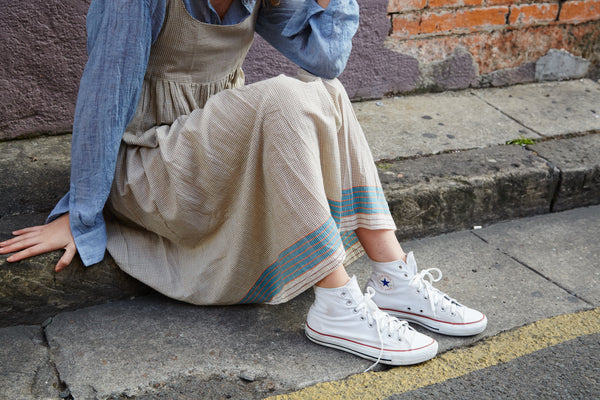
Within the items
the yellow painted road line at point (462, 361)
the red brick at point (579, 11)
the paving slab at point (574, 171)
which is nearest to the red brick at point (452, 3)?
the red brick at point (579, 11)

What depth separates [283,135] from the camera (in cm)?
180

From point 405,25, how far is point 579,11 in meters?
1.15

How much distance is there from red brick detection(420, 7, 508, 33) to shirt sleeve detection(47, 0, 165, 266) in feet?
6.45

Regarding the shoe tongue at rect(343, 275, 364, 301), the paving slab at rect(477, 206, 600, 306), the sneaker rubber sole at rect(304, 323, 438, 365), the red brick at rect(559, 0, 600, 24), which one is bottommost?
the paving slab at rect(477, 206, 600, 306)

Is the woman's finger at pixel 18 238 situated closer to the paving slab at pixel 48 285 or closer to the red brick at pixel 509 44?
the paving slab at pixel 48 285

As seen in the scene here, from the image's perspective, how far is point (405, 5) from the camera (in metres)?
3.39

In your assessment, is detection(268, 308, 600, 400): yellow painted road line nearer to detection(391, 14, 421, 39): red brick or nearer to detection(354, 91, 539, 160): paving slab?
detection(354, 91, 539, 160): paving slab

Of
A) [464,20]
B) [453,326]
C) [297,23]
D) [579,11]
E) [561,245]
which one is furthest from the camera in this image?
[579,11]

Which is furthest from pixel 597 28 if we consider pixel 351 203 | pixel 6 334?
pixel 6 334

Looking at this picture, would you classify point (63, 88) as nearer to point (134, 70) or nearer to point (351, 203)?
point (134, 70)

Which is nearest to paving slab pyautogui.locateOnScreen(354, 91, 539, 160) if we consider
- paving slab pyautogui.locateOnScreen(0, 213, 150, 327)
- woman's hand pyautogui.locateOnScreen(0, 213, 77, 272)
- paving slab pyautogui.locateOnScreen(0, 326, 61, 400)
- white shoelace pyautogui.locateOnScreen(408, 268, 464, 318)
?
white shoelace pyautogui.locateOnScreen(408, 268, 464, 318)

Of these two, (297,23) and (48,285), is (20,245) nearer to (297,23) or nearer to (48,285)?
(48,285)

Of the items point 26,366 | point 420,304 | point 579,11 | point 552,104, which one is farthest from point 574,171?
point 26,366

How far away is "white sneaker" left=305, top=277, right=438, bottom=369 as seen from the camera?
1.92 metres
